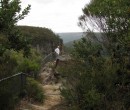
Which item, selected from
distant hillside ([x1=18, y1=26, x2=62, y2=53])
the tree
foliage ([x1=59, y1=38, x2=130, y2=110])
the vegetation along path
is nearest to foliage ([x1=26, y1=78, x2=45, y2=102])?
the vegetation along path

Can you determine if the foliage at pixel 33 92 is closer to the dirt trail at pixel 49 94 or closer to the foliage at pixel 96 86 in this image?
the dirt trail at pixel 49 94

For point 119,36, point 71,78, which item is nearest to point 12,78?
point 71,78

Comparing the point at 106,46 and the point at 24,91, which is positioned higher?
the point at 106,46

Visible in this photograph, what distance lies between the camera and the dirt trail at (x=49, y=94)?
14.8 metres

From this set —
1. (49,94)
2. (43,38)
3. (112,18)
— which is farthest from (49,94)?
(43,38)

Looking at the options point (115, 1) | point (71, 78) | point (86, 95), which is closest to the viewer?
point (86, 95)

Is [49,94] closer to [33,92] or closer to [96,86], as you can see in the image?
[33,92]

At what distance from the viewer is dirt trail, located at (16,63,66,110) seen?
14789 mm

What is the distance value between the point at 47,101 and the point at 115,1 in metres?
4.80

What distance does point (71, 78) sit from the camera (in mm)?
12914

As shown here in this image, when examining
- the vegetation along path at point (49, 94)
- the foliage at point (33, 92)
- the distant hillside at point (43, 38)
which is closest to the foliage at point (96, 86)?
the vegetation along path at point (49, 94)

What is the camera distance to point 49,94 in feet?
58.7

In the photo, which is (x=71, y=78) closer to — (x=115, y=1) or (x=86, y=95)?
(x=86, y=95)

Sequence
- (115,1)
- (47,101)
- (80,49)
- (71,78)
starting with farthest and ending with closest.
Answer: (47,101)
(80,49)
(115,1)
(71,78)
